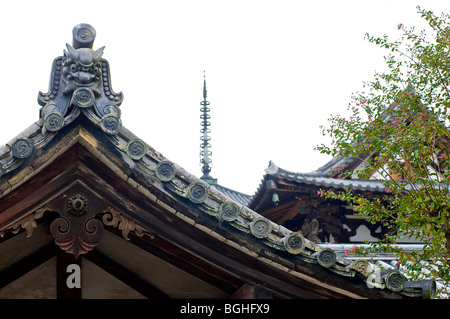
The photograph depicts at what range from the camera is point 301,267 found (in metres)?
6.15

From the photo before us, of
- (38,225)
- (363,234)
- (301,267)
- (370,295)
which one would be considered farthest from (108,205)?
(363,234)

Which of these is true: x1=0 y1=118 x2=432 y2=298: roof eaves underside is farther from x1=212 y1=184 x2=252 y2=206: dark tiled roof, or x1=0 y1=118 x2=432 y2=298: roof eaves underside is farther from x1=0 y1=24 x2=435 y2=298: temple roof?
x1=212 y1=184 x2=252 y2=206: dark tiled roof

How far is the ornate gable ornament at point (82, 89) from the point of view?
230 inches

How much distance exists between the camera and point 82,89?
5.88 meters

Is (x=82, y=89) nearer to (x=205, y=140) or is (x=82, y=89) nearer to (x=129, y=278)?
(x=129, y=278)

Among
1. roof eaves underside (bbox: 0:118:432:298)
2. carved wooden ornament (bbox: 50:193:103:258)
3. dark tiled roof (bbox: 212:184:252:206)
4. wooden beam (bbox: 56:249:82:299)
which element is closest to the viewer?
roof eaves underside (bbox: 0:118:432:298)

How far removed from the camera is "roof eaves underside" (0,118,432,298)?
573 cm

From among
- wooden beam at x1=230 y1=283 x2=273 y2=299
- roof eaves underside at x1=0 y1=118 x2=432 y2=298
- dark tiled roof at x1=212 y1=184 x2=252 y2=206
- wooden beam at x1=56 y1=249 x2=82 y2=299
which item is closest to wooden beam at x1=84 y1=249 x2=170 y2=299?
wooden beam at x1=56 y1=249 x2=82 y2=299

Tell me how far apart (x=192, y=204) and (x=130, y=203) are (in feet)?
1.88

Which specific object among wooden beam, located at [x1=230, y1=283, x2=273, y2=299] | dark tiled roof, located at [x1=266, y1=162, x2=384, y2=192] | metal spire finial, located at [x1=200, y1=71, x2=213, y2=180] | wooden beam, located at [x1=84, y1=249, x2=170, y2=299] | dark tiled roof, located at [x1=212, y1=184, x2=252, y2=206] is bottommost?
wooden beam, located at [x1=230, y1=283, x2=273, y2=299]

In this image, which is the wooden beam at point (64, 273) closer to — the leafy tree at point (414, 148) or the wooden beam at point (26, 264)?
the wooden beam at point (26, 264)

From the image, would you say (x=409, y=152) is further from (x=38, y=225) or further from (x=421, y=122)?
(x=38, y=225)

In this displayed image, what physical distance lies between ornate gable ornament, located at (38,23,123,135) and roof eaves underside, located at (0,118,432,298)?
11cm

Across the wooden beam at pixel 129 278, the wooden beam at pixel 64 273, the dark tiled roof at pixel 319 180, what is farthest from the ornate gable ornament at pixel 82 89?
the dark tiled roof at pixel 319 180
